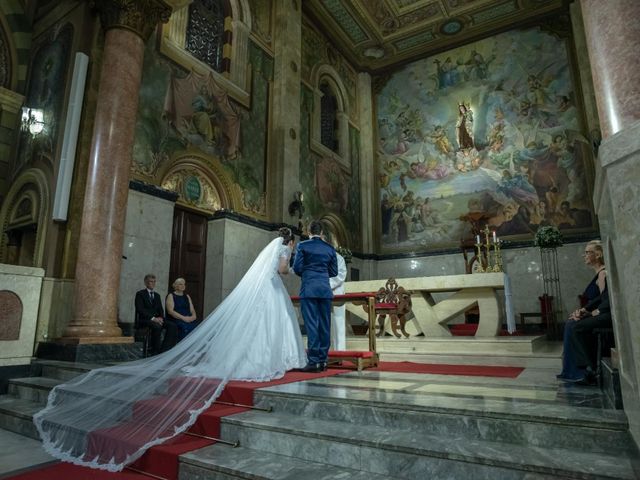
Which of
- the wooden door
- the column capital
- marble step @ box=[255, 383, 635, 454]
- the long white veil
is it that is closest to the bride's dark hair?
the long white veil

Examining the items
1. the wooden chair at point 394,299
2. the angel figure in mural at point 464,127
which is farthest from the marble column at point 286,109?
the angel figure in mural at point 464,127

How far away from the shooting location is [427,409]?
306 centimetres

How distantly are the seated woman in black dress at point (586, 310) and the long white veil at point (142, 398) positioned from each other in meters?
3.08

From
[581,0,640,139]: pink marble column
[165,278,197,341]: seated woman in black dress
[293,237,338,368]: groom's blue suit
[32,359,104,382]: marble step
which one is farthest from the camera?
[165,278,197,341]: seated woman in black dress

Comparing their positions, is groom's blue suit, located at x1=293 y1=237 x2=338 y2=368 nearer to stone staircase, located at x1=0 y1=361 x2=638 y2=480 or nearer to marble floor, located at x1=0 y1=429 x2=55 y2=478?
stone staircase, located at x1=0 y1=361 x2=638 y2=480

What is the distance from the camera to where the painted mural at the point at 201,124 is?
27.6 feet

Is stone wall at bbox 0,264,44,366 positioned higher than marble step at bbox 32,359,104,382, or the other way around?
stone wall at bbox 0,264,44,366

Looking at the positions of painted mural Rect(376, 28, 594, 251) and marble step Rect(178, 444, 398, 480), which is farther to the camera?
painted mural Rect(376, 28, 594, 251)

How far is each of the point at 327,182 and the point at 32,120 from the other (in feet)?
26.8

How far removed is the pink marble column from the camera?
12.8 feet

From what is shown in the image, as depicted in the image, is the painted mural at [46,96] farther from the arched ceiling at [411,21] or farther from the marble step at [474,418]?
the arched ceiling at [411,21]

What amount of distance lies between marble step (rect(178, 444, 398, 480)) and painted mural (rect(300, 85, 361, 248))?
944 centimetres

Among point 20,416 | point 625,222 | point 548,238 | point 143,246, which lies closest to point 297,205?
point 143,246

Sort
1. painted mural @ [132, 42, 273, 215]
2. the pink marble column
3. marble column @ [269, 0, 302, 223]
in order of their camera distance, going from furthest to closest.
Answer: marble column @ [269, 0, 302, 223], painted mural @ [132, 42, 273, 215], the pink marble column
